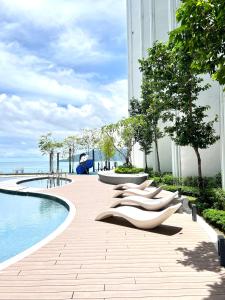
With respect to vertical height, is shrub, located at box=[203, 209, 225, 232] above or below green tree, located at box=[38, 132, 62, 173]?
below

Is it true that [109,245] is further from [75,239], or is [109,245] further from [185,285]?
[185,285]

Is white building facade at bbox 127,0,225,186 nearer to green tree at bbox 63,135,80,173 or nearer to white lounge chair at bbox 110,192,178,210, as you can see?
white lounge chair at bbox 110,192,178,210

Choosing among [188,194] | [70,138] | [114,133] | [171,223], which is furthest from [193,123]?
[70,138]

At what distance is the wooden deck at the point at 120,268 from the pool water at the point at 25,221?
232 cm

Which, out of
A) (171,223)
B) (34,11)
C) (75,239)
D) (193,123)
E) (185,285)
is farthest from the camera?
(193,123)

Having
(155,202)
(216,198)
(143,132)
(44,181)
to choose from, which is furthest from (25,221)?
(44,181)

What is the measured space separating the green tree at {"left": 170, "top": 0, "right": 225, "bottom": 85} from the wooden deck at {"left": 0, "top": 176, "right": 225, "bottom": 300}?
345 cm

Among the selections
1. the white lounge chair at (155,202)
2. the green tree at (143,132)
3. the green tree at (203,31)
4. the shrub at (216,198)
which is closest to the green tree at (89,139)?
the green tree at (143,132)

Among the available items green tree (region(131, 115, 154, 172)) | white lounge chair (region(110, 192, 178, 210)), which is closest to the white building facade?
green tree (region(131, 115, 154, 172))

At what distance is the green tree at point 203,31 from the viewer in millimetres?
4664

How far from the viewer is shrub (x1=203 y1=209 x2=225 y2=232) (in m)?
9.53

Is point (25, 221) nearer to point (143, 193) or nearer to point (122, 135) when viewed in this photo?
point (143, 193)

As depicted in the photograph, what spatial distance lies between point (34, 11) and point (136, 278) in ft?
33.4

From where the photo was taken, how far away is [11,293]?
5113 mm
